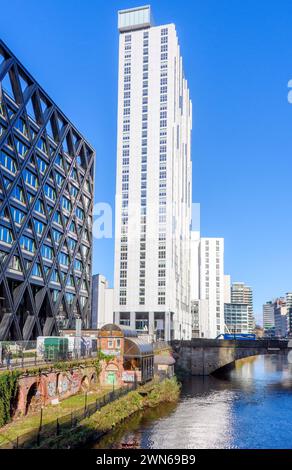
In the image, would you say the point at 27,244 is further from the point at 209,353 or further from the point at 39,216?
the point at 209,353

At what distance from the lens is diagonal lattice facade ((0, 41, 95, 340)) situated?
84938mm

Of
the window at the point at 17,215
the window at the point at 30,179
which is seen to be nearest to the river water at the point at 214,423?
the window at the point at 17,215

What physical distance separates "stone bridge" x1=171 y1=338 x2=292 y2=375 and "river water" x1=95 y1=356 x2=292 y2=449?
27.9 meters

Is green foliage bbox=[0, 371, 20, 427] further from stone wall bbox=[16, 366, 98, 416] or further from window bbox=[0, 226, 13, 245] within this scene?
window bbox=[0, 226, 13, 245]

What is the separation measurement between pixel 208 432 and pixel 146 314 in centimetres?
11108

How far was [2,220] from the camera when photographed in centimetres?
8288

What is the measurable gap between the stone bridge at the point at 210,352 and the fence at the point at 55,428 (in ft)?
219

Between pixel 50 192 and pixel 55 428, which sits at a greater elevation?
pixel 50 192

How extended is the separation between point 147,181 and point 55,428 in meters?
128

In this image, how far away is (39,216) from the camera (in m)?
98.7

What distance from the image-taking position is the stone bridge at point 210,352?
377 ft

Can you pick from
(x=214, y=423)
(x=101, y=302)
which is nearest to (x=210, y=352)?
(x=214, y=423)
